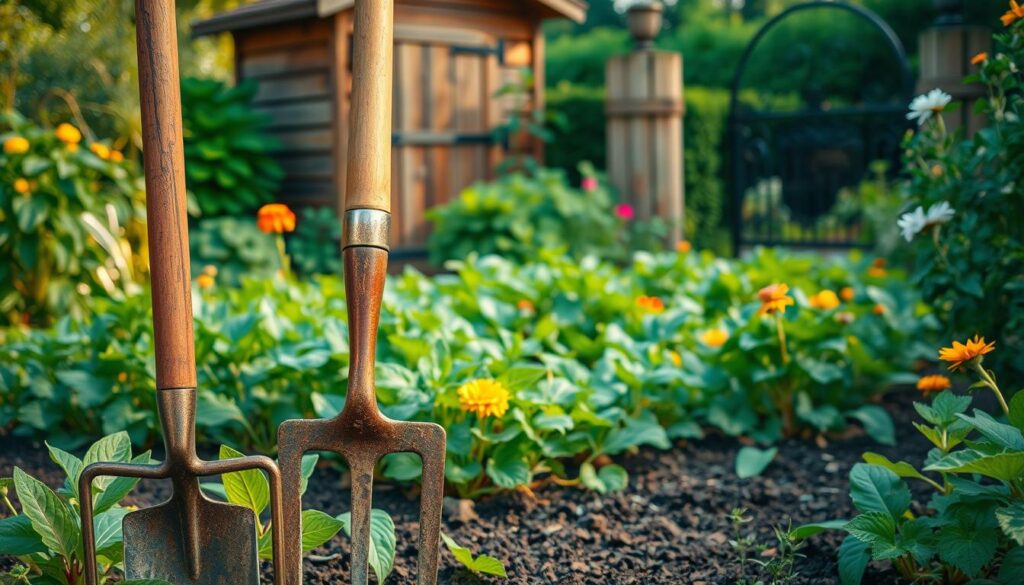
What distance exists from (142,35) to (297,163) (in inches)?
187

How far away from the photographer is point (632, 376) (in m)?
2.62

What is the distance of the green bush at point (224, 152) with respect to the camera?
18.5 feet

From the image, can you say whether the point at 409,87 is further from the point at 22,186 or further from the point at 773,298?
the point at 773,298

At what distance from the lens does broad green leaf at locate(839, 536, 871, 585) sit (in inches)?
68.6

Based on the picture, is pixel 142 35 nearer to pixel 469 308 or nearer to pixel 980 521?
pixel 980 521

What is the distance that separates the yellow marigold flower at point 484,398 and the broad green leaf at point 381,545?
391 millimetres

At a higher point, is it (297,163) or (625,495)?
(297,163)

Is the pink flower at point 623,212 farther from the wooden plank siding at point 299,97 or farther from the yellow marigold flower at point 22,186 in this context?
the yellow marigold flower at point 22,186

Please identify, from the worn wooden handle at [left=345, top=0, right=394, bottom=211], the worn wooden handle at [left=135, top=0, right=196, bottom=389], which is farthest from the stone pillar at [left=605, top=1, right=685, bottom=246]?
the worn wooden handle at [left=135, top=0, right=196, bottom=389]

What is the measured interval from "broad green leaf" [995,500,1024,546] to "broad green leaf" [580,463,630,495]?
40.8 inches

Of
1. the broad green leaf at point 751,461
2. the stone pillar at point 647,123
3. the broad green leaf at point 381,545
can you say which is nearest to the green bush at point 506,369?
the broad green leaf at point 751,461

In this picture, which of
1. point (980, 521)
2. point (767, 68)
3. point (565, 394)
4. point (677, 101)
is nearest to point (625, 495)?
point (565, 394)

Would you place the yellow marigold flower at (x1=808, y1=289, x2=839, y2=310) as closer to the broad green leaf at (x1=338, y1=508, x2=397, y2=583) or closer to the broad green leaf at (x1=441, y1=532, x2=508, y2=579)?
the broad green leaf at (x1=441, y1=532, x2=508, y2=579)

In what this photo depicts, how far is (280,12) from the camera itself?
577cm
